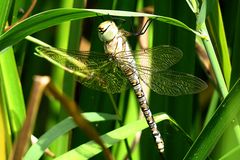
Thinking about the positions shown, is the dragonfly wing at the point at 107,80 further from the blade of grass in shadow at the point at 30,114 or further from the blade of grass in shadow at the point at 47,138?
the blade of grass in shadow at the point at 30,114

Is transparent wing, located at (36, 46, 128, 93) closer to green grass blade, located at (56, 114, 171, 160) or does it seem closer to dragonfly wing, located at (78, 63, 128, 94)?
dragonfly wing, located at (78, 63, 128, 94)

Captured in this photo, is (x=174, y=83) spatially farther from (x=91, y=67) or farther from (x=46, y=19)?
(x=46, y=19)

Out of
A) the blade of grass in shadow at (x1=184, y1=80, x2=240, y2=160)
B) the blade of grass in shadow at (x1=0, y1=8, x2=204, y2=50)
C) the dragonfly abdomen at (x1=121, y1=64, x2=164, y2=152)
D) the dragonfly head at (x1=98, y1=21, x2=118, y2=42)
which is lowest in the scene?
the dragonfly abdomen at (x1=121, y1=64, x2=164, y2=152)

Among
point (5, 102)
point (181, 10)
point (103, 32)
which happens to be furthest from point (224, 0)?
point (5, 102)

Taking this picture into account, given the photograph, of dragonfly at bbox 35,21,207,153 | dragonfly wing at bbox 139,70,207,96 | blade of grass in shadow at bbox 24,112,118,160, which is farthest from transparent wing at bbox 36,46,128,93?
blade of grass in shadow at bbox 24,112,118,160

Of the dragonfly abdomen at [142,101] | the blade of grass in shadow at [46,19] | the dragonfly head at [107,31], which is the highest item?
the blade of grass in shadow at [46,19]

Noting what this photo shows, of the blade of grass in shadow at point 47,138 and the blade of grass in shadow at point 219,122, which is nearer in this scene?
the blade of grass in shadow at point 219,122

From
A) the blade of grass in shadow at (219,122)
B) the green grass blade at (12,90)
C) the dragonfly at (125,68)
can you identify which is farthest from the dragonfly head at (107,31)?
the blade of grass in shadow at (219,122)

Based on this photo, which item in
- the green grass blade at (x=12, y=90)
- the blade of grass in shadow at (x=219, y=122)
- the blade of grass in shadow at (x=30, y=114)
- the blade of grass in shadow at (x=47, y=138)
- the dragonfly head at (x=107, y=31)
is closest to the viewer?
the blade of grass in shadow at (x=30, y=114)
